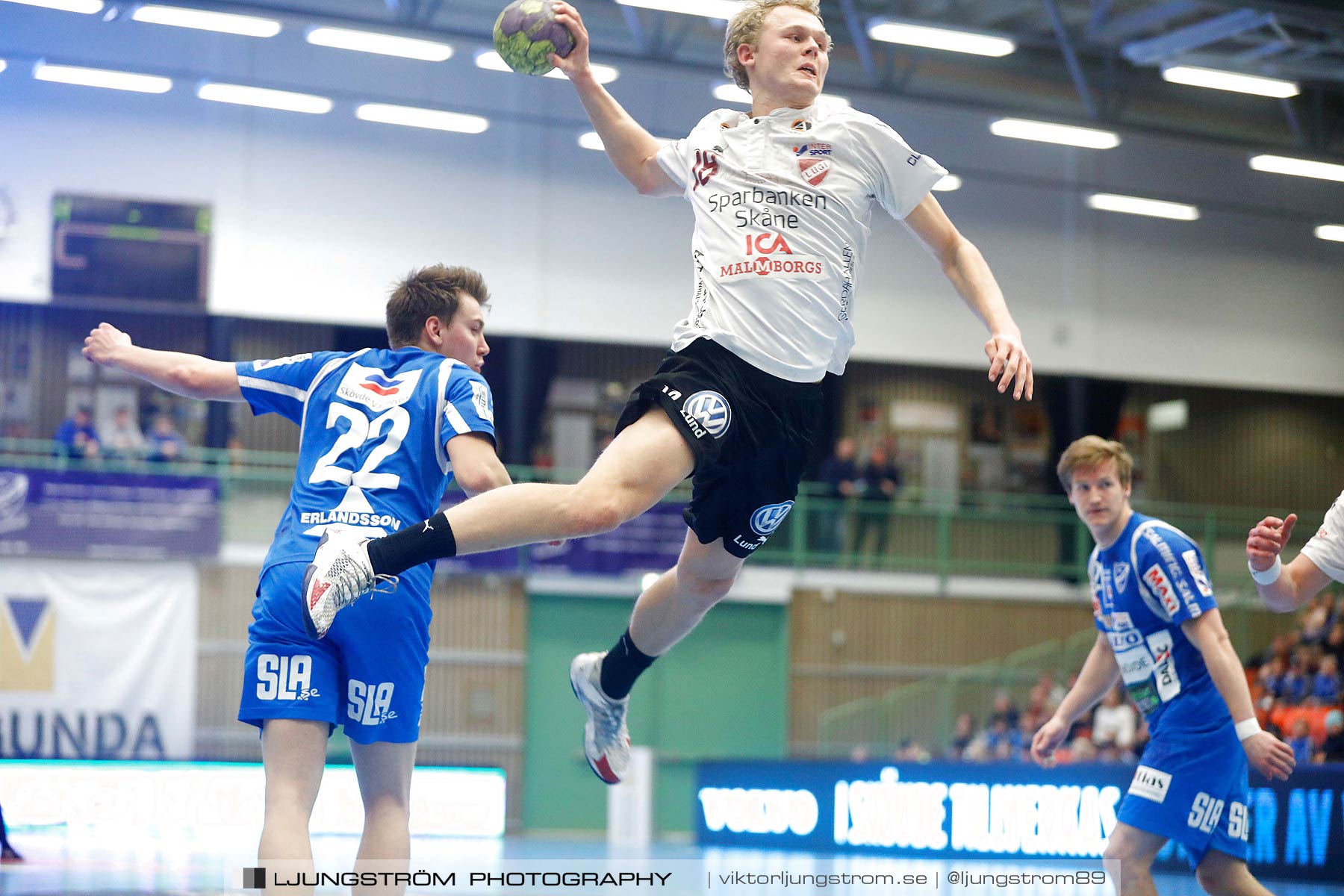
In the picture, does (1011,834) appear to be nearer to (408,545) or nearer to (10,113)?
(408,545)

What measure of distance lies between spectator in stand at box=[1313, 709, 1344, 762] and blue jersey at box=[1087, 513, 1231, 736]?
7.87m

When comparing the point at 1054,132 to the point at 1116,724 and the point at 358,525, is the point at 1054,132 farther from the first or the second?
the point at 358,525

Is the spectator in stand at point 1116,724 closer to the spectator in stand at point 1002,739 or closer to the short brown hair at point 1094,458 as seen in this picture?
the spectator in stand at point 1002,739

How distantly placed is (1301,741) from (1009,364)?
1074cm

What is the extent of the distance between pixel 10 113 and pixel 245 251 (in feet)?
11.7

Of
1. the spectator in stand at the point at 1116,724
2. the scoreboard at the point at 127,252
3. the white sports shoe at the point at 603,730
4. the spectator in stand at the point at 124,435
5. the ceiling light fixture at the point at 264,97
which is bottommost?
the spectator in stand at the point at 1116,724

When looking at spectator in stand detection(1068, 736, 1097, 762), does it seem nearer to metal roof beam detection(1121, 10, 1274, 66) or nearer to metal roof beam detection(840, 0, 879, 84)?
metal roof beam detection(1121, 10, 1274, 66)

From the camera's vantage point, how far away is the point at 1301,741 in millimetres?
13359

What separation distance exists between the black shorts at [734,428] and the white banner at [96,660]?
585 inches

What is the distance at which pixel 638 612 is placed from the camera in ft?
17.3

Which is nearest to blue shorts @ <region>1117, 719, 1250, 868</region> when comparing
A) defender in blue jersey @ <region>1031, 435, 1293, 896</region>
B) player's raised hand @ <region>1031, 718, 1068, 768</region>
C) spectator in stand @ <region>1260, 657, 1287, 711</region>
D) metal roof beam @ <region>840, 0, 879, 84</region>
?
defender in blue jersey @ <region>1031, 435, 1293, 896</region>

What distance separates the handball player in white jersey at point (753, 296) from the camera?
4238 mm

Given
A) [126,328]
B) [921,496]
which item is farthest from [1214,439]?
[126,328]

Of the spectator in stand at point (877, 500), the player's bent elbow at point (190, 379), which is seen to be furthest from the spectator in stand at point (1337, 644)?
the player's bent elbow at point (190, 379)
